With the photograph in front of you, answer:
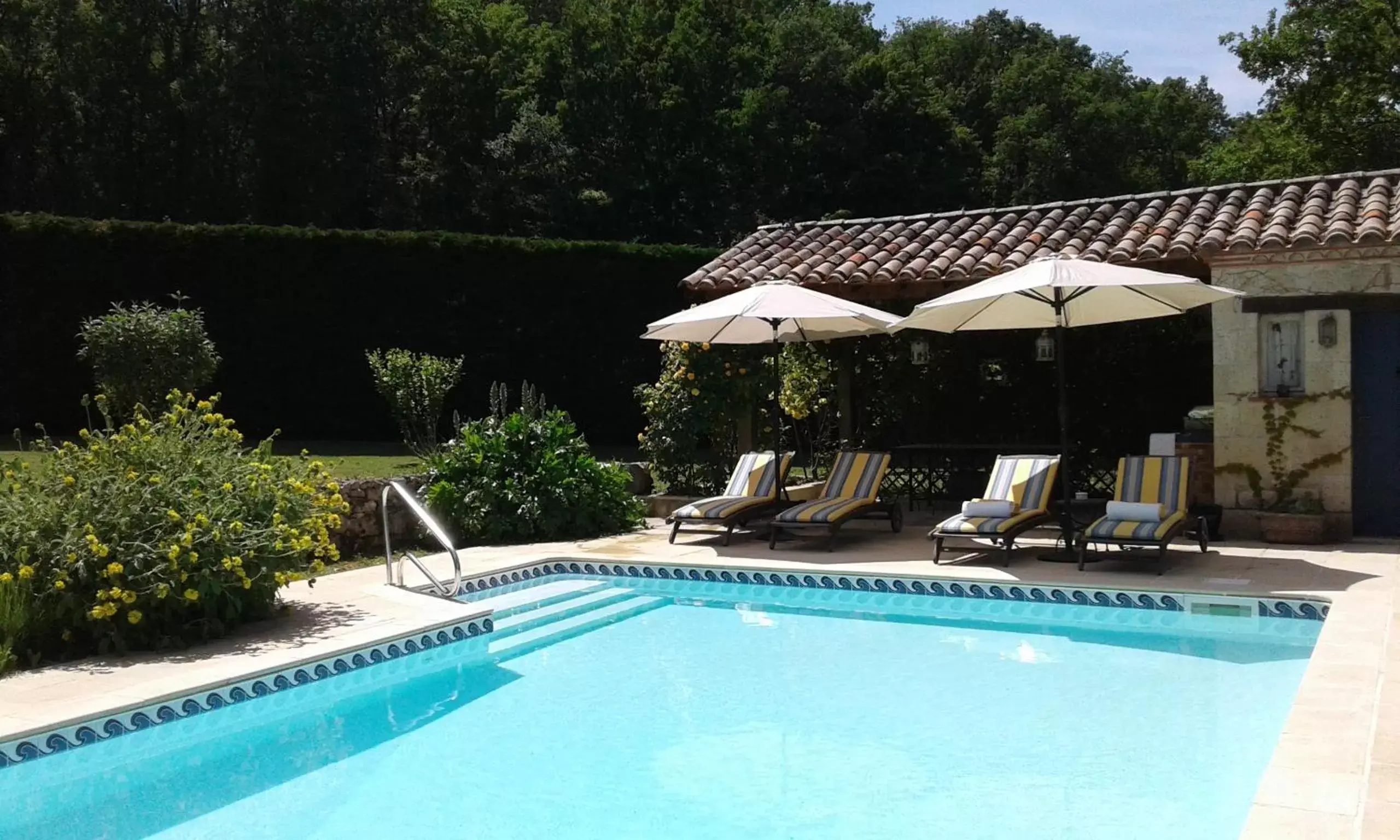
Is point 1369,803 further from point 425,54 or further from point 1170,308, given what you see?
point 425,54

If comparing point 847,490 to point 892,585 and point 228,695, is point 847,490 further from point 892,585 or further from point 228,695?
point 228,695

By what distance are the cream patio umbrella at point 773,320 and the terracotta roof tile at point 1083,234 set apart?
119 cm

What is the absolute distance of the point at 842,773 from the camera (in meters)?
6.32

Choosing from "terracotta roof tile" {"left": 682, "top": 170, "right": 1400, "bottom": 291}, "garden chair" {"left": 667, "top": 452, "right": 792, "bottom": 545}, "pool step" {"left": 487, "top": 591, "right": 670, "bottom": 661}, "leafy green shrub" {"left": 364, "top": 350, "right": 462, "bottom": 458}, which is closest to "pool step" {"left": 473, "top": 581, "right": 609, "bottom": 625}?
"pool step" {"left": 487, "top": 591, "right": 670, "bottom": 661}

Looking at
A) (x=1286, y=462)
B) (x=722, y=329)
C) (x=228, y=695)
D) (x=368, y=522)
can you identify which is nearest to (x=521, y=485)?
(x=368, y=522)

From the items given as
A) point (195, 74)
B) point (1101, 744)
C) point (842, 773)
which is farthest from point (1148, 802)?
point (195, 74)

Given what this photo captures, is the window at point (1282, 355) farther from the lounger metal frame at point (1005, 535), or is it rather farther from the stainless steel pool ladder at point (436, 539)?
the stainless steel pool ladder at point (436, 539)

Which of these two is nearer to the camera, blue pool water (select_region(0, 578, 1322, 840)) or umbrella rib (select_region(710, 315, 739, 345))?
blue pool water (select_region(0, 578, 1322, 840))

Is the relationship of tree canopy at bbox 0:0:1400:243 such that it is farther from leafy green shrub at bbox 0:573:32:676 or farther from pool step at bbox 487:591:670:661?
leafy green shrub at bbox 0:573:32:676

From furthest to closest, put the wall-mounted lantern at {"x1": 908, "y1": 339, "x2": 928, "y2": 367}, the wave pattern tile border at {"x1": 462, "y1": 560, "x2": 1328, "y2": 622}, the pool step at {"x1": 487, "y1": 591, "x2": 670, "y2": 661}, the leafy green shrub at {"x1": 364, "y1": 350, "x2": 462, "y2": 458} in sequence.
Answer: the leafy green shrub at {"x1": 364, "y1": 350, "x2": 462, "y2": 458}
the wall-mounted lantern at {"x1": 908, "y1": 339, "x2": 928, "y2": 367}
the pool step at {"x1": 487, "y1": 591, "x2": 670, "y2": 661}
the wave pattern tile border at {"x1": 462, "y1": 560, "x2": 1328, "y2": 622}

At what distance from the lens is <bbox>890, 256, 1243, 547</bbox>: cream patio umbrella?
10289 mm

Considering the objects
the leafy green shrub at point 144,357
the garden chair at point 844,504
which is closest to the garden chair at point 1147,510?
the garden chair at point 844,504

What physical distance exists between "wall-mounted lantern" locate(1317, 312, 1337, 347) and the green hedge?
11.4 m

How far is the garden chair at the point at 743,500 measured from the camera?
12.6 meters
